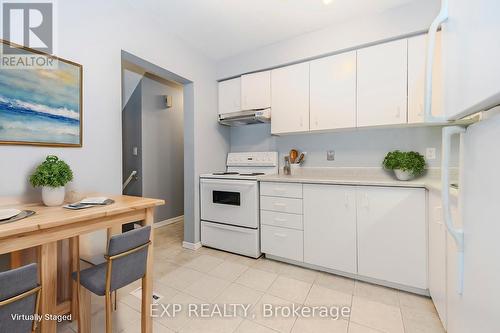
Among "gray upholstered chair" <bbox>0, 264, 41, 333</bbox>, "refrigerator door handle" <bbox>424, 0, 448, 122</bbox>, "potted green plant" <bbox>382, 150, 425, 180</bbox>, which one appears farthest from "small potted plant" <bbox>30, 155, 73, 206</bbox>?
"potted green plant" <bbox>382, 150, 425, 180</bbox>

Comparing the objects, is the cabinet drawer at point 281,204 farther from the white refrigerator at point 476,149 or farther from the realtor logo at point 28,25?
the realtor logo at point 28,25

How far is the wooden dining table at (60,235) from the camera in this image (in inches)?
35.2

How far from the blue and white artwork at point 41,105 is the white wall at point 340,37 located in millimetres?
1805

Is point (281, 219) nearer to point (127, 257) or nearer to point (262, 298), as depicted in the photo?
point (262, 298)

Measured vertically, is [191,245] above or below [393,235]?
below

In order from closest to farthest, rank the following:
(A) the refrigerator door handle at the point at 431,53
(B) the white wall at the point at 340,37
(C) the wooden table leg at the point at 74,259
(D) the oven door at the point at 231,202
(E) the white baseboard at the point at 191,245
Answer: (A) the refrigerator door handle at the point at 431,53 → (C) the wooden table leg at the point at 74,259 → (B) the white wall at the point at 340,37 → (D) the oven door at the point at 231,202 → (E) the white baseboard at the point at 191,245

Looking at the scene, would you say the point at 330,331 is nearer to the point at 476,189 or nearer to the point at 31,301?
the point at 476,189

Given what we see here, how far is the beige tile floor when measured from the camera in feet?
4.63

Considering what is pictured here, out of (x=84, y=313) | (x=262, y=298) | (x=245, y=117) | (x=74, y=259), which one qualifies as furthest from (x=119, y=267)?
(x=245, y=117)

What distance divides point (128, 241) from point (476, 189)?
1456 millimetres

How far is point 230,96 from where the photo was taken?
2.90 m

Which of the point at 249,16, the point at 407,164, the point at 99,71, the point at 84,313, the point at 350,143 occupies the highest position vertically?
the point at 249,16

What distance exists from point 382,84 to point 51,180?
8.66 ft

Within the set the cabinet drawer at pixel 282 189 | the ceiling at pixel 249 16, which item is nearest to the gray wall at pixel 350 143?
the cabinet drawer at pixel 282 189
